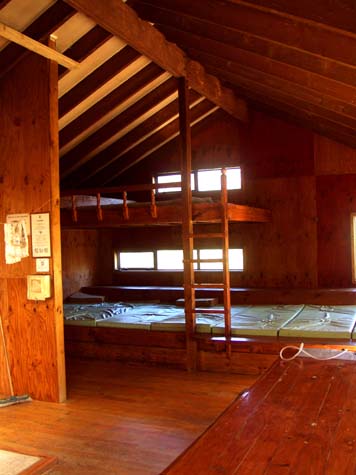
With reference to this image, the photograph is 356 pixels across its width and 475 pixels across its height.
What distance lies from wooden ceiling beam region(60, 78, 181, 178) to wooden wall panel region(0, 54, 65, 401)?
235cm

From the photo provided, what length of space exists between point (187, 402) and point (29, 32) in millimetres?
3834

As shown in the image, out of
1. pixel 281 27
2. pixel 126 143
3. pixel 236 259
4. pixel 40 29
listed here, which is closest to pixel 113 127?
pixel 126 143

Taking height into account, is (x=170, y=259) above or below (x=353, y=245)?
below

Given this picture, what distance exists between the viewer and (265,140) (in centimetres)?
761

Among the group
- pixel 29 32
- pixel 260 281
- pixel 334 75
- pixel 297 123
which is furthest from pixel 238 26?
pixel 260 281

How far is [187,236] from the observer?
5.33m

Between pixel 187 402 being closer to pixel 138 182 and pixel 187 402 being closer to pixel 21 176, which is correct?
pixel 21 176

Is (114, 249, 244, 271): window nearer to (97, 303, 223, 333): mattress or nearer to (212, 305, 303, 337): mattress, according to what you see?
(212, 305, 303, 337): mattress

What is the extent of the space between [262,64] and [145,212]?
7.53ft

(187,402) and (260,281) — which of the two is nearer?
(187,402)

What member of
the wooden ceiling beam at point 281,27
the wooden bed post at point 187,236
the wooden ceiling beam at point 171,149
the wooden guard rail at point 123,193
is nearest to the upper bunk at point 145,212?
the wooden guard rail at point 123,193

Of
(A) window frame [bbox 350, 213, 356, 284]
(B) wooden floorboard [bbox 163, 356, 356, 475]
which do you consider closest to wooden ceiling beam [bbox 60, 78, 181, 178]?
(A) window frame [bbox 350, 213, 356, 284]

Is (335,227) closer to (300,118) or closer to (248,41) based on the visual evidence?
(300,118)

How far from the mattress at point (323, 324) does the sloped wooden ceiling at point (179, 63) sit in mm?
2352
